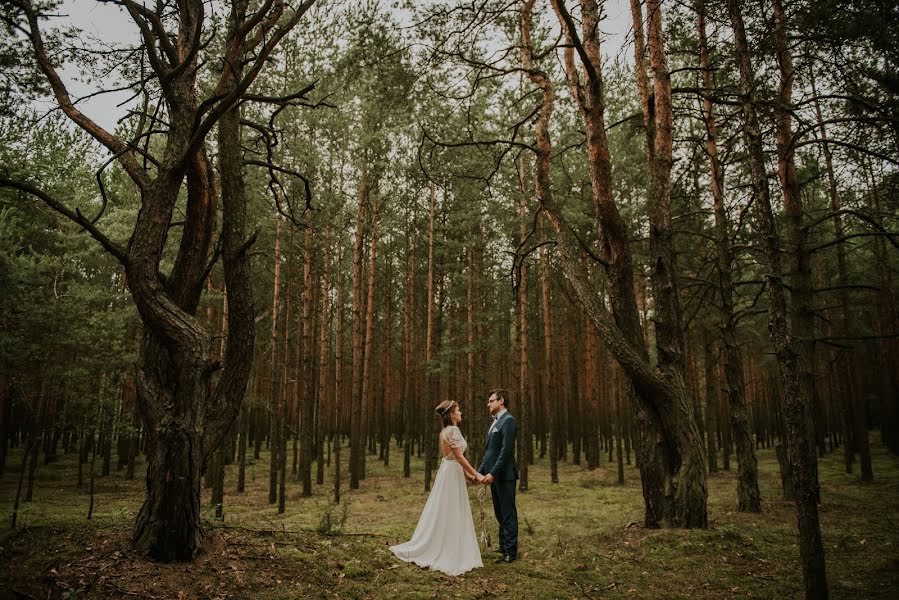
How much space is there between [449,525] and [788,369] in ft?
13.1

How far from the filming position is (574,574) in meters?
5.49

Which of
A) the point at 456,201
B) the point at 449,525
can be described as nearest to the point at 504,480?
the point at 449,525

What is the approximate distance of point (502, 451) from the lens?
19.8 ft

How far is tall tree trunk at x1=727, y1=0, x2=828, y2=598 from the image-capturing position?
3846 millimetres

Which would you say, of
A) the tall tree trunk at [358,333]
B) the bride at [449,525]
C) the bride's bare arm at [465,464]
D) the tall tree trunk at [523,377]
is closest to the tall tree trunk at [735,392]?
the bride's bare arm at [465,464]

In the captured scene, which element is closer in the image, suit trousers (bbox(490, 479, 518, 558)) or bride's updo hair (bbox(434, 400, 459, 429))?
suit trousers (bbox(490, 479, 518, 558))

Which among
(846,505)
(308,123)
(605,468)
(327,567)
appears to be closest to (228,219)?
(327,567)

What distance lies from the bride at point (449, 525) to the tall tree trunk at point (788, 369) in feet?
10.5

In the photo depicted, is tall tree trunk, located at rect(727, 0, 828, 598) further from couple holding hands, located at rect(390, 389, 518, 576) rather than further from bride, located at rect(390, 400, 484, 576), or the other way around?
bride, located at rect(390, 400, 484, 576)

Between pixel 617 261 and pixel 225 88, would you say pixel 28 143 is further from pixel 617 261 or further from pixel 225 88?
pixel 617 261

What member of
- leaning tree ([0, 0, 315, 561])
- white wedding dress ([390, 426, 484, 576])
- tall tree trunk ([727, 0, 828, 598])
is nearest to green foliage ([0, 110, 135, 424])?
leaning tree ([0, 0, 315, 561])

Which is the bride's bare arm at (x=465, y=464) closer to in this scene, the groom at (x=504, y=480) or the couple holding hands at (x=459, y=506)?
the couple holding hands at (x=459, y=506)

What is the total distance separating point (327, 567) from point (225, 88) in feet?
17.9

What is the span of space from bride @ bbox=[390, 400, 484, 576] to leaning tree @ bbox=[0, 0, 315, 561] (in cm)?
247
